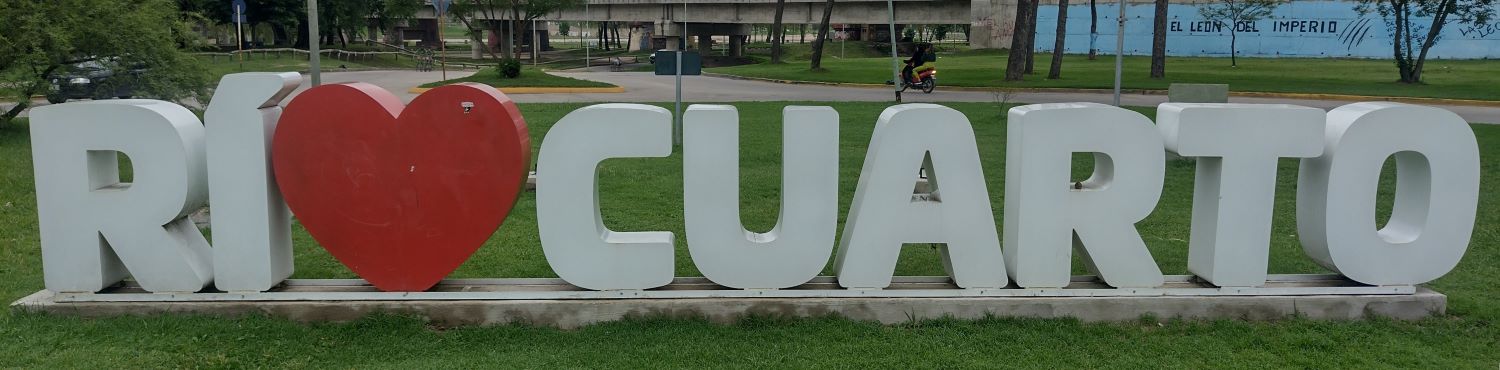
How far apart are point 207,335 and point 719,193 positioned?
2.61m

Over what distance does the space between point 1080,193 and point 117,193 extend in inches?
192

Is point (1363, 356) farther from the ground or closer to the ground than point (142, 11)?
closer to the ground

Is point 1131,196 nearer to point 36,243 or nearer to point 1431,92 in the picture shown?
point 36,243

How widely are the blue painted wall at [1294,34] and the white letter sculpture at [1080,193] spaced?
4127cm

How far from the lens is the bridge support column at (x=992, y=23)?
178 ft

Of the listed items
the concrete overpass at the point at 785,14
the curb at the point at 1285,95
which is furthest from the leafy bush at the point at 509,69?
the concrete overpass at the point at 785,14

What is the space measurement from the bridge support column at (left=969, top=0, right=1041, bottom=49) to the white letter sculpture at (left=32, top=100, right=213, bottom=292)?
49.9m

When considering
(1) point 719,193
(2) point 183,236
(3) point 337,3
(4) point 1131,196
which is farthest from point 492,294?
(3) point 337,3

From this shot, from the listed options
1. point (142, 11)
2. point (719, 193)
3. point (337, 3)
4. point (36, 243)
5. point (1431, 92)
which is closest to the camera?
point (719, 193)

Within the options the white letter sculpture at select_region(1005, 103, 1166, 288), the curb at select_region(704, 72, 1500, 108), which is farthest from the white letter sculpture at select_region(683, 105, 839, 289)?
the curb at select_region(704, 72, 1500, 108)

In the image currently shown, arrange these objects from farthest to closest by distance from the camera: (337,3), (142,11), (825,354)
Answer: (337,3) → (142,11) → (825,354)

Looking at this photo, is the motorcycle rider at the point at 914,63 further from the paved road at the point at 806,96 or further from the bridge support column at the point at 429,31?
the bridge support column at the point at 429,31

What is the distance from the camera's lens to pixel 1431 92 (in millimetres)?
26234

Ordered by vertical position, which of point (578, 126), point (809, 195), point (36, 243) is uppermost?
point (578, 126)
